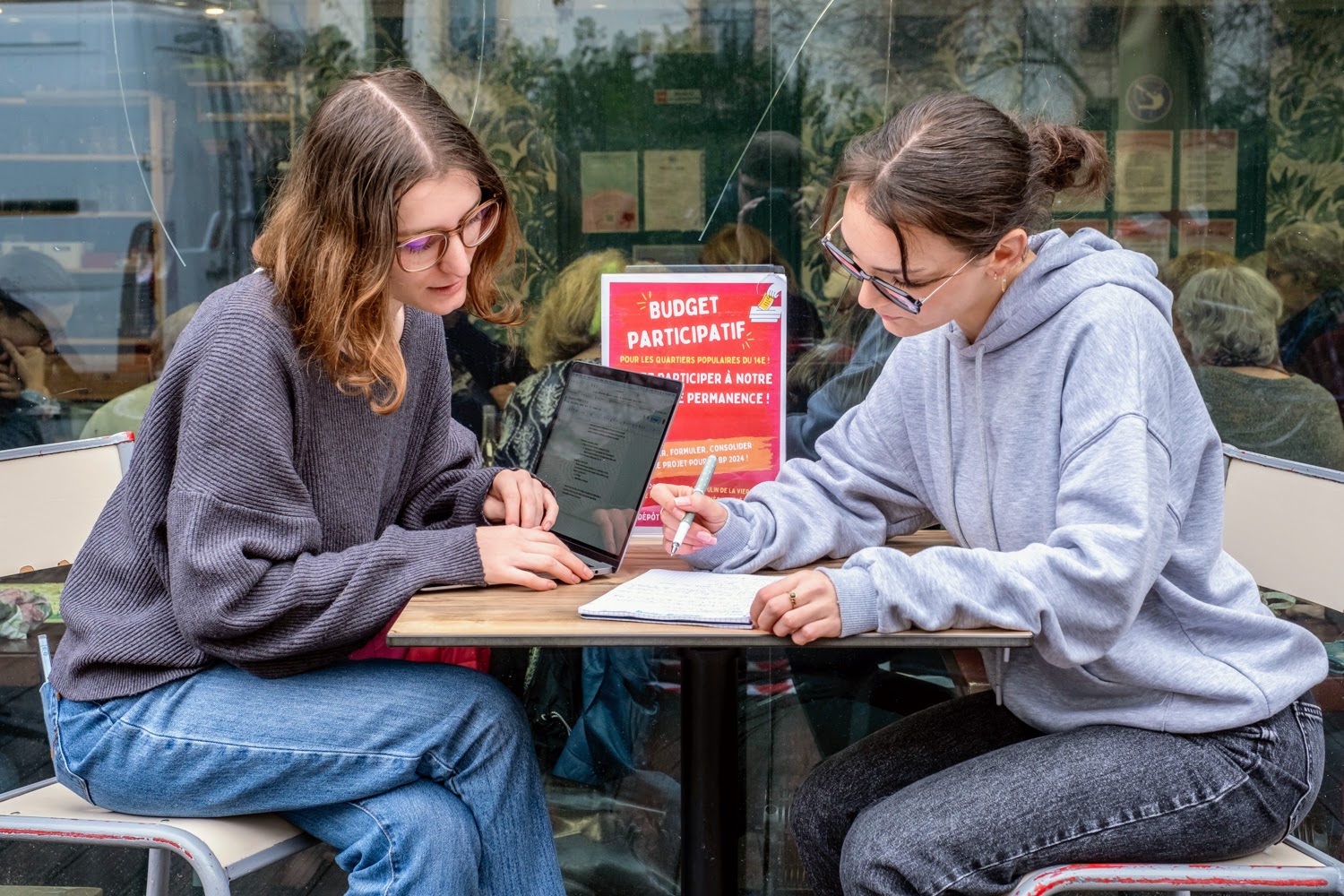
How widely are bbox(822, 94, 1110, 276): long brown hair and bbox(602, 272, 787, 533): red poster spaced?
3.10 feet

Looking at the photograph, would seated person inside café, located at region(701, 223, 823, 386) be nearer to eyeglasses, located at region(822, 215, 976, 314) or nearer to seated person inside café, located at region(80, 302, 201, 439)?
eyeglasses, located at region(822, 215, 976, 314)

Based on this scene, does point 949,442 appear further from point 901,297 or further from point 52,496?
point 52,496

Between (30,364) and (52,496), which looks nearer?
(52,496)

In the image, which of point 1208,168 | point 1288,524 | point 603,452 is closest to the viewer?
point 603,452

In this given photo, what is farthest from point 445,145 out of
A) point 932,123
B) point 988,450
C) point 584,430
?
point 988,450

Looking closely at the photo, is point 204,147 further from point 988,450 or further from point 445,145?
point 988,450

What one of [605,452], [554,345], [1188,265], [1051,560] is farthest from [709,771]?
[1188,265]

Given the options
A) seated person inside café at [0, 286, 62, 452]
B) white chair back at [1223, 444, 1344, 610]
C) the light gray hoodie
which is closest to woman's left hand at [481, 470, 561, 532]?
the light gray hoodie

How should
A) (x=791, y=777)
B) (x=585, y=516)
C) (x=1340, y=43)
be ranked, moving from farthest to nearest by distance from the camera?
(x=791, y=777) < (x=1340, y=43) < (x=585, y=516)

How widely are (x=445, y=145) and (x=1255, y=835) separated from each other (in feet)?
5.07

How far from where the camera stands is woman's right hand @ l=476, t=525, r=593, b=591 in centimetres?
205

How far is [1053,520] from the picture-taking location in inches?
77.6

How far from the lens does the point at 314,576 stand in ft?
6.13

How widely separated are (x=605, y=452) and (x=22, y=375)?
1969 millimetres
